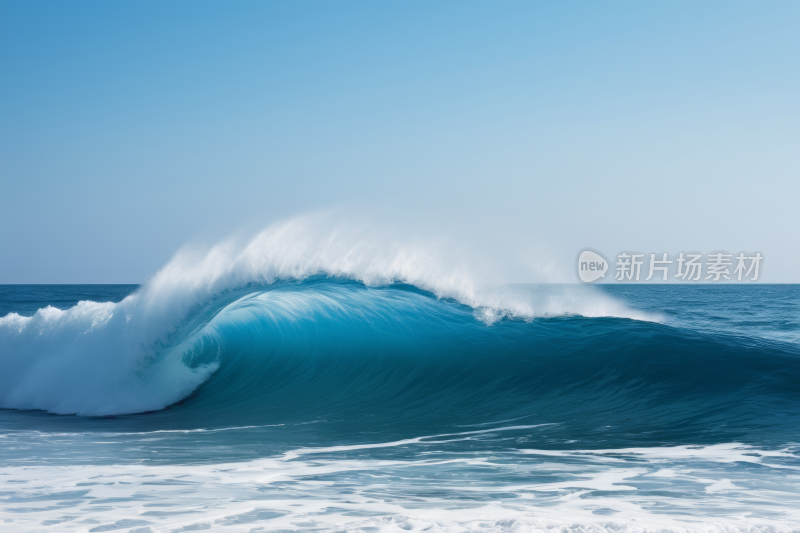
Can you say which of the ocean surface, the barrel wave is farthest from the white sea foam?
the barrel wave

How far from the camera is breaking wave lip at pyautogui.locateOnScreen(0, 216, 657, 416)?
828 centimetres

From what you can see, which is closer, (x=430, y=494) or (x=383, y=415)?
(x=430, y=494)

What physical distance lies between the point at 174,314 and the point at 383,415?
12.1 feet

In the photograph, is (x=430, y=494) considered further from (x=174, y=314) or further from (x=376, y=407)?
(x=174, y=314)

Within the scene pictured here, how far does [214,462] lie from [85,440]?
201 cm

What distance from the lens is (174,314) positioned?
28.3ft

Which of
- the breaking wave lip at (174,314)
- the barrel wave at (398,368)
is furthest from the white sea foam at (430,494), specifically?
the breaking wave lip at (174,314)

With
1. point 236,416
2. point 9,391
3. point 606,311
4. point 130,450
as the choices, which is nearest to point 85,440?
point 130,450

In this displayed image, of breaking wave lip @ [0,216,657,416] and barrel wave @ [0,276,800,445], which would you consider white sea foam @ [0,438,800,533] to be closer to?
barrel wave @ [0,276,800,445]

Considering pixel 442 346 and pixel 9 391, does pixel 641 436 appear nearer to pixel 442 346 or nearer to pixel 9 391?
pixel 442 346

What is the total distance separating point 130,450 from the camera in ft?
17.8

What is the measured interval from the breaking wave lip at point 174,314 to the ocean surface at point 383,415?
43 mm

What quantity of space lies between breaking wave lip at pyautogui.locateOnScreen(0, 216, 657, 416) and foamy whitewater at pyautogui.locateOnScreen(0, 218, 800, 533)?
4cm

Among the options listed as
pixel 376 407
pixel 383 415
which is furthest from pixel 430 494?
pixel 376 407
